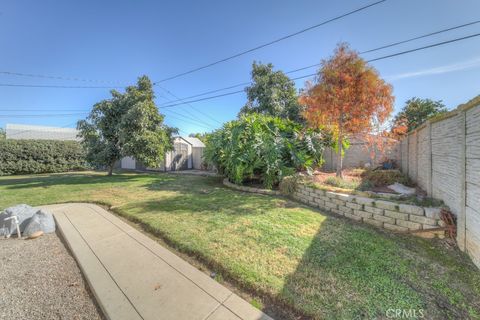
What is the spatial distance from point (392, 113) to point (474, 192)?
157 inches

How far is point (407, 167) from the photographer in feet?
20.4

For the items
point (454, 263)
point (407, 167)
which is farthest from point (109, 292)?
point (407, 167)

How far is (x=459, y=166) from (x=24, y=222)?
7878mm

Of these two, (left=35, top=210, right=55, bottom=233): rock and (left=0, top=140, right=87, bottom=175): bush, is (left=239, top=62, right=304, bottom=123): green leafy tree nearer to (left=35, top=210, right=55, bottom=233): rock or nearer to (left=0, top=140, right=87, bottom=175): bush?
(left=35, top=210, right=55, bottom=233): rock

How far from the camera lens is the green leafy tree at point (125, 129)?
10.3 m

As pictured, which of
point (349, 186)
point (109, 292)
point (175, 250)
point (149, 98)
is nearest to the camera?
point (109, 292)

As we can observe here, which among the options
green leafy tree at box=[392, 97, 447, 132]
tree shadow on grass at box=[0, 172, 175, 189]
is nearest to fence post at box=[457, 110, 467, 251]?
tree shadow on grass at box=[0, 172, 175, 189]

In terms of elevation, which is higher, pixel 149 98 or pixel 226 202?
pixel 149 98

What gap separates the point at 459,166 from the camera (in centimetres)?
281

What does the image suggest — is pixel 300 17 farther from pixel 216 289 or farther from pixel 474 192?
pixel 216 289

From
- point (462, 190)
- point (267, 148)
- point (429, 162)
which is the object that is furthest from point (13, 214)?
point (429, 162)

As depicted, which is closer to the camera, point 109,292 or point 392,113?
point 109,292

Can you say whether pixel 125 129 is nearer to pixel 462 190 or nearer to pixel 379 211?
pixel 379 211

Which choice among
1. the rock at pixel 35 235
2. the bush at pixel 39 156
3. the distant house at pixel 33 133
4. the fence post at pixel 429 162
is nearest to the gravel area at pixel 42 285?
the rock at pixel 35 235
